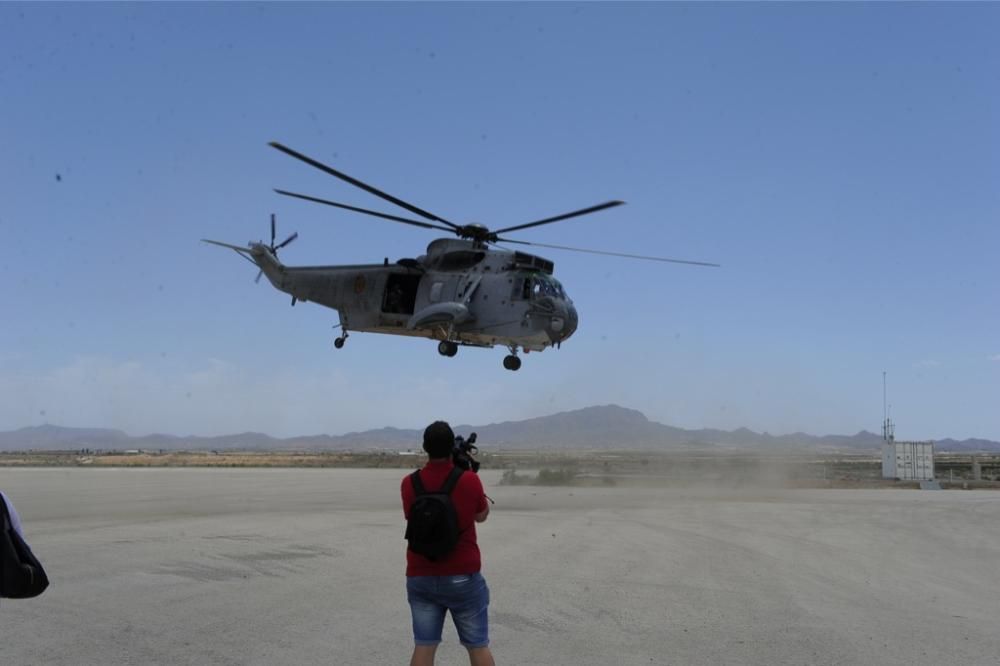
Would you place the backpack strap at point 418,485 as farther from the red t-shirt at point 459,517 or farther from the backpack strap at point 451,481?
the backpack strap at point 451,481

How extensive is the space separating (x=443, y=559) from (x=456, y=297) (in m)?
17.3

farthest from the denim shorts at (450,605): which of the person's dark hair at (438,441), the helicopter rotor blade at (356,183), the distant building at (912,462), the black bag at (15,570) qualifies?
the distant building at (912,462)

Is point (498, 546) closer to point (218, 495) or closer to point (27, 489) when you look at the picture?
point (218, 495)

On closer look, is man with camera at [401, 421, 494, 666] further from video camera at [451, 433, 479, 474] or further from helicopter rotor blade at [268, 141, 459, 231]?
helicopter rotor blade at [268, 141, 459, 231]

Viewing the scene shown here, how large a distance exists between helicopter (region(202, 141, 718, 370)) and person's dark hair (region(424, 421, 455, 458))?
14959 mm

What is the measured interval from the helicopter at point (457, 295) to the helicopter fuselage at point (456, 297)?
3cm

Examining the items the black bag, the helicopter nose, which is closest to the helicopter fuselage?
the helicopter nose

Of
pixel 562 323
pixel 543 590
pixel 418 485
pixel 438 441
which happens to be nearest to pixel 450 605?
pixel 418 485

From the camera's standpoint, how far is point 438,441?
571cm

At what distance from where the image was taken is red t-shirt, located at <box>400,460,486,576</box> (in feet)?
18.3

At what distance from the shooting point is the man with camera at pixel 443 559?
5461 millimetres

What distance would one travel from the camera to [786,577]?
11.9 metres

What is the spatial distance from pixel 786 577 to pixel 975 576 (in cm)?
330

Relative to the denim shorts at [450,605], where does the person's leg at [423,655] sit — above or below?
below
